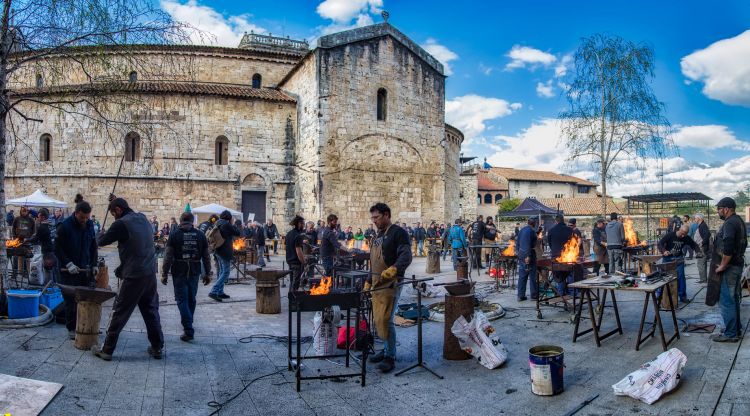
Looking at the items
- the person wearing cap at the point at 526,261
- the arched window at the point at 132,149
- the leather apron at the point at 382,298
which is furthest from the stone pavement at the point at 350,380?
the arched window at the point at 132,149

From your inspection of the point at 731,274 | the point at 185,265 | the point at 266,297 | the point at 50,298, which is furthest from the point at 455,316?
the point at 50,298

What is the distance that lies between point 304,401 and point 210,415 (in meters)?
0.85

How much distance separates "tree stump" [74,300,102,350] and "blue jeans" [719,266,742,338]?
7.46 m

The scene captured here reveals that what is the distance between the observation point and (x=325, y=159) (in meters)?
21.7

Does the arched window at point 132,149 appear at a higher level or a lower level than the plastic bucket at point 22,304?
higher

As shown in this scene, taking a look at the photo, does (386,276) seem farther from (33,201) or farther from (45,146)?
(45,146)

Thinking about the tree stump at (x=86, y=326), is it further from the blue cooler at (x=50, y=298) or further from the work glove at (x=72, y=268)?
the blue cooler at (x=50, y=298)

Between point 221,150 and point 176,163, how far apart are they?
2.13 metres

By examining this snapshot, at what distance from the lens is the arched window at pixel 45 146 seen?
24188 millimetres

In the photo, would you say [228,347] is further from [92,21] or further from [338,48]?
[338,48]

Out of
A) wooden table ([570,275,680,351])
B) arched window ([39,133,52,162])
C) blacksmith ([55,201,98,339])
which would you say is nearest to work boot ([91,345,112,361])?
blacksmith ([55,201,98,339])

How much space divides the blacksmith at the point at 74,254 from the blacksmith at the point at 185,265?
39.1 inches

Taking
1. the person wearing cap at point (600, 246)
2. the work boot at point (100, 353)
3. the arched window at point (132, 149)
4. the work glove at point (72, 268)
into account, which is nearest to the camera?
the work boot at point (100, 353)

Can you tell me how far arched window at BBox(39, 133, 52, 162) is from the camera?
24188 mm
